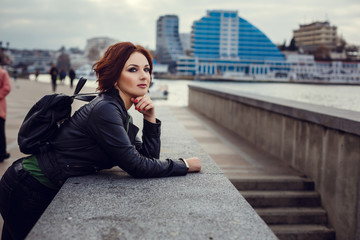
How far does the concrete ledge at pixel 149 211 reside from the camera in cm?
152

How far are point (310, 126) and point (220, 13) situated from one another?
136 metres

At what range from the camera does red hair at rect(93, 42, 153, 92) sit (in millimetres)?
2365

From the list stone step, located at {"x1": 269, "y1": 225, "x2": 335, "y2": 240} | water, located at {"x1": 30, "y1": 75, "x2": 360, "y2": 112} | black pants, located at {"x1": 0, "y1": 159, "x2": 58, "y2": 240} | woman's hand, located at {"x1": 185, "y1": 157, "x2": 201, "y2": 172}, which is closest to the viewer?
black pants, located at {"x1": 0, "y1": 159, "x2": 58, "y2": 240}

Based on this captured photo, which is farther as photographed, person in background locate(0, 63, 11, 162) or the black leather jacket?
person in background locate(0, 63, 11, 162)

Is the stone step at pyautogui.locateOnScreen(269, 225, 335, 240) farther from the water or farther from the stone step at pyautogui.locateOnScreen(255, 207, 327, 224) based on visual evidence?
the water

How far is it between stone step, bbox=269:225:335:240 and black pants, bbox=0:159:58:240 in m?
2.91

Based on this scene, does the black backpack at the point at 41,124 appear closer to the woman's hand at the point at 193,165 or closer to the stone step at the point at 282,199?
the woman's hand at the point at 193,165

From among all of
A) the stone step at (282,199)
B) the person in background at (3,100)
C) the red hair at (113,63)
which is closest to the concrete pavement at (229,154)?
the person in background at (3,100)

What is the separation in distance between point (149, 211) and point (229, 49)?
5472 inches

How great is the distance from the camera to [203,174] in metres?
2.53

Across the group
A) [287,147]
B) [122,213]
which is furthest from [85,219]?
[287,147]

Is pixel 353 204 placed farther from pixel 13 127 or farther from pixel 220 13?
pixel 220 13

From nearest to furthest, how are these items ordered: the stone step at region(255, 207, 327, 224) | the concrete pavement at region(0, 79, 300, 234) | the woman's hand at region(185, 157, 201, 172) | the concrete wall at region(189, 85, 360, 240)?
1. the woman's hand at region(185, 157, 201, 172)
2. the concrete wall at region(189, 85, 360, 240)
3. the stone step at region(255, 207, 327, 224)
4. the concrete pavement at region(0, 79, 300, 234)

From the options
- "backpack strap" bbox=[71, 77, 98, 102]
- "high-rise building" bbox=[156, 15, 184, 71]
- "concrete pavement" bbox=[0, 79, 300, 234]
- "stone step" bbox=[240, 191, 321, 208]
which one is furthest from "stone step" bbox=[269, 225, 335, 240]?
"high-rise building" bbox=[156, 15, 184, 71]
